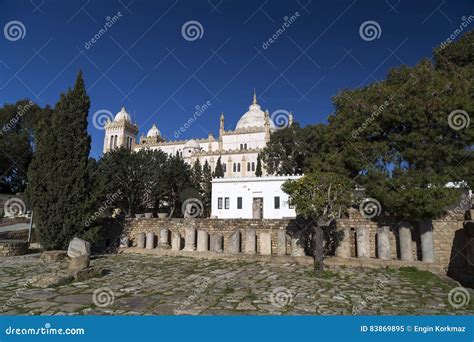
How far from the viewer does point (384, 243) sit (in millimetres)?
11438

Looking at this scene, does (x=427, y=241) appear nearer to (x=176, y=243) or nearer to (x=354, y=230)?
(x=354, y=230)

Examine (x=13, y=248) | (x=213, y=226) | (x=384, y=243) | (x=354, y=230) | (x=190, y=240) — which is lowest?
(x=13, y=248)

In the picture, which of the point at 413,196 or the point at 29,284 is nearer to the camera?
the point at 29,284

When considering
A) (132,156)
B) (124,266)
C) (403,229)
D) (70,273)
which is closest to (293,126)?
(132,156)

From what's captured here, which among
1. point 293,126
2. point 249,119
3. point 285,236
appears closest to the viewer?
point 285,236

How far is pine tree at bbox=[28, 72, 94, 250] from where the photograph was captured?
1358cm

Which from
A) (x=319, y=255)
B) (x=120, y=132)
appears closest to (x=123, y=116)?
(x=120, y=132)

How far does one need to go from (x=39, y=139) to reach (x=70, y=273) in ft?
29.9

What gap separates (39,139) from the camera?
14562mm

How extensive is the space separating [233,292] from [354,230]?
8.09 meters

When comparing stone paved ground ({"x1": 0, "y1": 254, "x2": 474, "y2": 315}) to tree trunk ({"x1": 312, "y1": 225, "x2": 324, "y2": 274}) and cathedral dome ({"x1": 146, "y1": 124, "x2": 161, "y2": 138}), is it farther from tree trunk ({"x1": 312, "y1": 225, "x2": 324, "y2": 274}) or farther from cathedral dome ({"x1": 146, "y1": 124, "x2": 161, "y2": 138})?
cathedral dome ({"x1": 146, "y1": 124, "x2": 161, "y2": 138})

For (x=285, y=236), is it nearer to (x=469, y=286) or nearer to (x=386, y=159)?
(x=386, y=159)

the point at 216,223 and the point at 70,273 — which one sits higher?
the point at 216,223

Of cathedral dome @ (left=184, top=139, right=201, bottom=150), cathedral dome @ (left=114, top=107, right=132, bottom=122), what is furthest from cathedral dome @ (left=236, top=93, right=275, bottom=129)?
cathedral dome @ (left=114, top=107, right=132, bottom=122)
